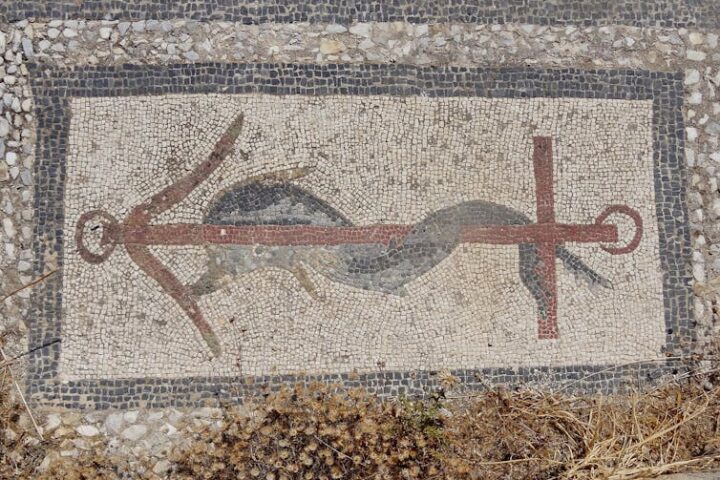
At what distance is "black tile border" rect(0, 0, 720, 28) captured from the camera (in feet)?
24.9

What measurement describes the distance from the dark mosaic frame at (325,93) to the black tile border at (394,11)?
1.83ft

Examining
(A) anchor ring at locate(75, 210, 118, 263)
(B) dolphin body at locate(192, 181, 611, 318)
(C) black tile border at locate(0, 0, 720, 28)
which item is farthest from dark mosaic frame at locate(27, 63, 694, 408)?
(B) dolphin body at locate(192, 181, 611, 318)

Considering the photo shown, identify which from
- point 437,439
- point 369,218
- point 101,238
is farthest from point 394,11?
point 437,439

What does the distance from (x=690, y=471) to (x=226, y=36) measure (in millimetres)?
6601

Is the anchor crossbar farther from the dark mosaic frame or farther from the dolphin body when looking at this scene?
the dark mosaic frame

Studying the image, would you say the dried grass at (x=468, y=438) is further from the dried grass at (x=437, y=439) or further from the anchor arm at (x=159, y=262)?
the anchor arm at (x=159, y=262)

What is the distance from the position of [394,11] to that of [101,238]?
3.91 m

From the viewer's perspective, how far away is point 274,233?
7.36m

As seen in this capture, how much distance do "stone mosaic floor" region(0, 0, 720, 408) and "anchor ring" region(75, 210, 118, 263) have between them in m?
0.02

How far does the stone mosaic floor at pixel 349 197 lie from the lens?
728cm

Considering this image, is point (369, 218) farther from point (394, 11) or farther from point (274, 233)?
point (394, 11)

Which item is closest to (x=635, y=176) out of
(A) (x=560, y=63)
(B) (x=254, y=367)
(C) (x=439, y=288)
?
(A) (x=560, y=63)

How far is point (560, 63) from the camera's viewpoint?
7812 mm

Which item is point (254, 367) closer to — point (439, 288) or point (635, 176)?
point (439, 288)
